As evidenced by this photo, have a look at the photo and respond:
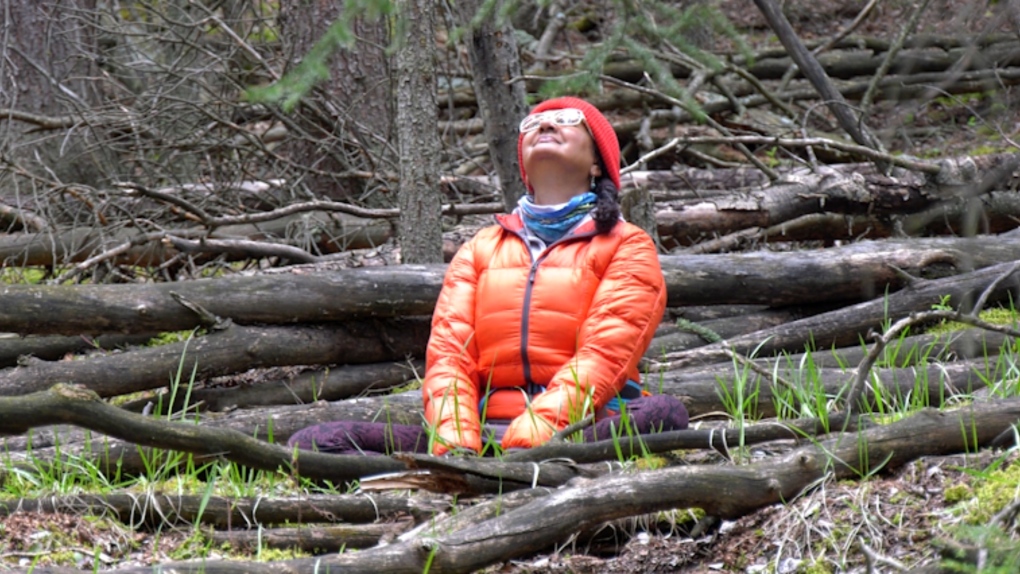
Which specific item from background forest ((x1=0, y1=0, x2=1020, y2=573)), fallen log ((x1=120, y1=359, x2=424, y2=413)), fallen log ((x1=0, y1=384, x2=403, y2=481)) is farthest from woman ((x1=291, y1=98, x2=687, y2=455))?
fallen log ((x1=120, y1=359, x2=424, y2=413))

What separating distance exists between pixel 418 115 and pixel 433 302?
3.13 feet

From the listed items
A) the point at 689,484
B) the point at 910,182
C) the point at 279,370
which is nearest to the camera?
the point at 689,484

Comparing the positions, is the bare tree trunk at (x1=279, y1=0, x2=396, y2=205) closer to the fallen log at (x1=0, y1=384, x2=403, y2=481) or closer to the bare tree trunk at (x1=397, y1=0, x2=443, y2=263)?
the bare tree trunk at (x1=397, y1=0, x2=443, y2=263)

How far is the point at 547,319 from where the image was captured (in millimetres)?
4371

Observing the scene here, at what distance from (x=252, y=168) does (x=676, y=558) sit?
6.24 metres

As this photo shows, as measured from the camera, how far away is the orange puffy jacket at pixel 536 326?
13.7 feet

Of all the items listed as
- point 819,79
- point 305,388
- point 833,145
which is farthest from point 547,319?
point 819,79

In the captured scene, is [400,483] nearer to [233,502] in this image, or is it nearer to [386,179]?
[233,502]

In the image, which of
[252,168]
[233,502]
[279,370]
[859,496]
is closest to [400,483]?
[233,502]

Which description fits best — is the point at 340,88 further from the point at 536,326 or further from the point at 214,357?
the point at 536,326

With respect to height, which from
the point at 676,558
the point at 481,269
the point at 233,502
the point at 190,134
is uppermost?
the point at 190,134

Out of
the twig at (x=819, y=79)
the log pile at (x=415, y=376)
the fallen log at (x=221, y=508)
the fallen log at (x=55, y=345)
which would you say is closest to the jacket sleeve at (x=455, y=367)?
the log pile at (x=415, y=376)

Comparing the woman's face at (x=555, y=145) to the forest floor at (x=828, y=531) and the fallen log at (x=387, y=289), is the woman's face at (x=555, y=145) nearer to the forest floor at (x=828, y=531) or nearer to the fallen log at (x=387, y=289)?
the fallen log at (x=387, y=289)

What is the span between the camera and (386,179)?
25.8 ft
